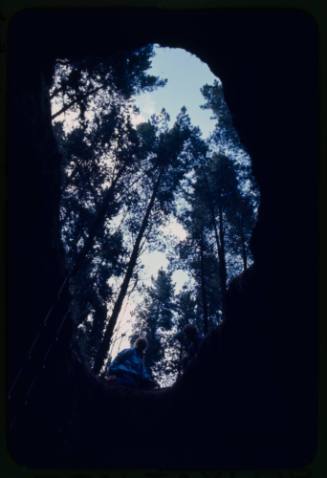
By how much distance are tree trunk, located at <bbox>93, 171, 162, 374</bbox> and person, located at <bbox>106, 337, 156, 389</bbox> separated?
4.48m

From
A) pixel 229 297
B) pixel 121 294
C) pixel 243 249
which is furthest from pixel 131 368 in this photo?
pixel 243 249

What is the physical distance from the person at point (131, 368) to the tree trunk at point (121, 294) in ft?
14.7

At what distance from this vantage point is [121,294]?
15.0 m

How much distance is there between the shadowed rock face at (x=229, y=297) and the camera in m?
4.16

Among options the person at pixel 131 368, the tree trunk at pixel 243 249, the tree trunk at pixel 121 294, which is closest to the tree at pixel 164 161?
the tree trunk at pixel 121 294

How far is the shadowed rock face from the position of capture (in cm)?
416

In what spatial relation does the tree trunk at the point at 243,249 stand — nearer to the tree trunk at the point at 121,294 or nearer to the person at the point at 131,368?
the tree trunk at the point at 121,294

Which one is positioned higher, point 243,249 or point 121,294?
point 243,249

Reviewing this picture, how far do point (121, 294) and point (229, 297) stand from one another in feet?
28.3

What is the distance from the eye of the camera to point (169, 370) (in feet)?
76.8

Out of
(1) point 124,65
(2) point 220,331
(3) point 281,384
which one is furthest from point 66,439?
(1) point 124,65

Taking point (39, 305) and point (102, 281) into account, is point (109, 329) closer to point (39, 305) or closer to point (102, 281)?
point (102, 281)

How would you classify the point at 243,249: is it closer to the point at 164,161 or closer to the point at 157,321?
the point at 164,161

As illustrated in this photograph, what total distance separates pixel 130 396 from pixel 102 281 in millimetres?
9310
